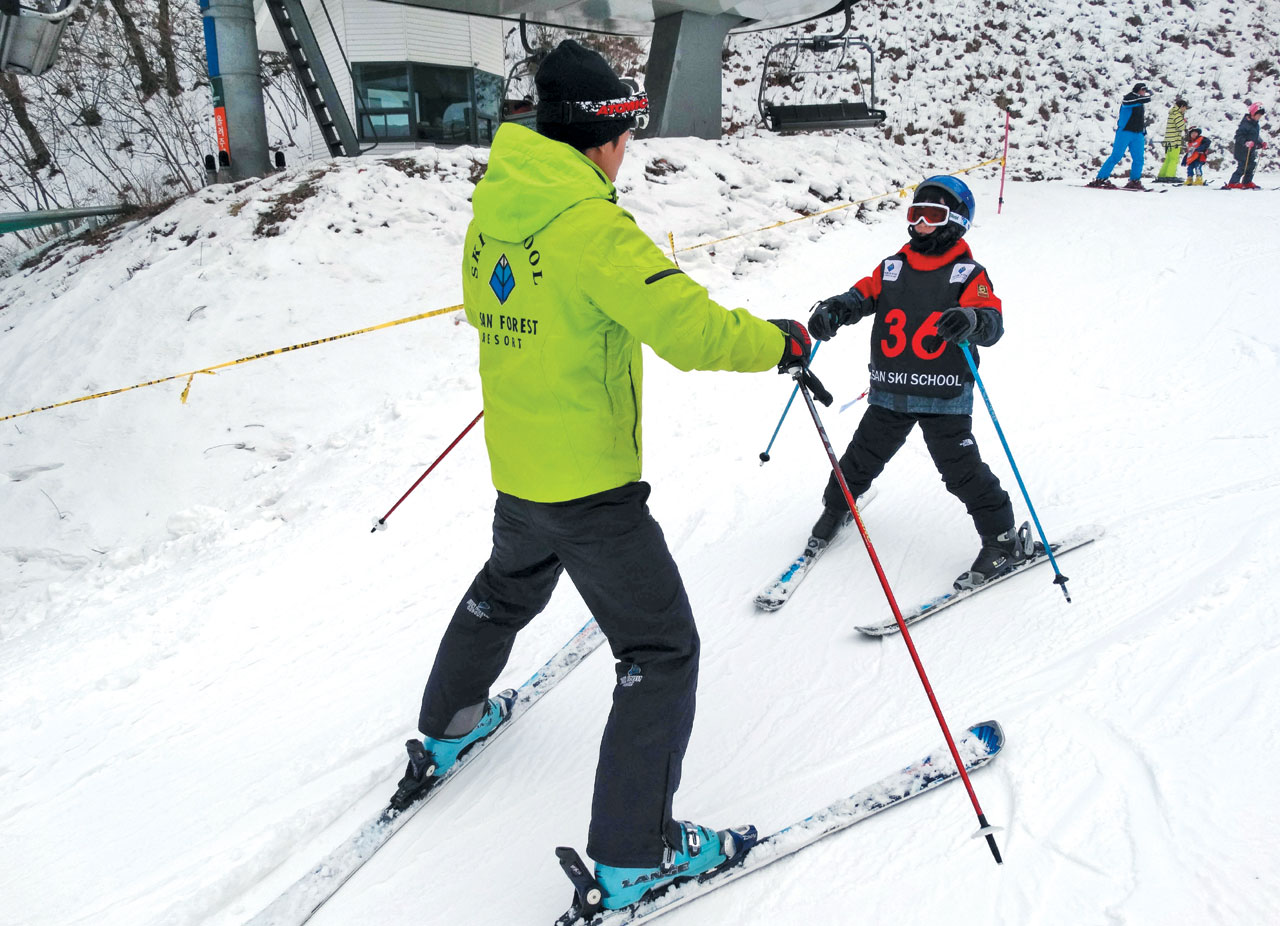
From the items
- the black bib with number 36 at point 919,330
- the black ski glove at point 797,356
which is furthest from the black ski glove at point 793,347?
the black bib with number 36 at point 919,330

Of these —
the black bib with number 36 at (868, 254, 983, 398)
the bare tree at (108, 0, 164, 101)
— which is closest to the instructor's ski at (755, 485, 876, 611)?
the black bib with number 36 at (868, 254, 983, 398)

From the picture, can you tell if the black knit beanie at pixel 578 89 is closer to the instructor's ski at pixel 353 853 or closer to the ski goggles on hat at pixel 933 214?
the ski goggles on hat at pixel 933 214

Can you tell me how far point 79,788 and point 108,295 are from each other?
6624mm

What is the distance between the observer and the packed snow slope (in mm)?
2160

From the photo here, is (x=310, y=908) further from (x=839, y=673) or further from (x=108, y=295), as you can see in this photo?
(x=108, y=295)

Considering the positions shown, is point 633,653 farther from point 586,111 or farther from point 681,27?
point 681,27

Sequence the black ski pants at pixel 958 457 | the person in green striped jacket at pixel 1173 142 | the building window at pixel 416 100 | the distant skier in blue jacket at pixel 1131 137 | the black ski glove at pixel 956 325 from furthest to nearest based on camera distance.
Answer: the building window at pixel 416 100
the person in green striped jacket at pixel 1173 142
the distant skier in blue jacket at pixel 1131 137
the black ski pants at pixel 958 457
the black ski glove at pixel 956 325

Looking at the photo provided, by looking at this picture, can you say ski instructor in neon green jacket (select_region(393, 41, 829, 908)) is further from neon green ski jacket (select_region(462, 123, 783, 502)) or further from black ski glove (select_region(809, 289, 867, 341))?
black ski glove (select_region(809, 289, 867, 341))

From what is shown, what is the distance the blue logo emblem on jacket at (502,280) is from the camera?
6.13 ft

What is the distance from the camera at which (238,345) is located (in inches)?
276

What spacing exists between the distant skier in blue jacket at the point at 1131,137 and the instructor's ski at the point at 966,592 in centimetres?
1001

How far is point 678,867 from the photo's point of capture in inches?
80.0

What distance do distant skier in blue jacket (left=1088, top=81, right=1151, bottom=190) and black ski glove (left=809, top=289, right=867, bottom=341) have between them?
10.3 metres

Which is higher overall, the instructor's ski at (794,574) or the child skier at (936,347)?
the child skier at (936,347)
